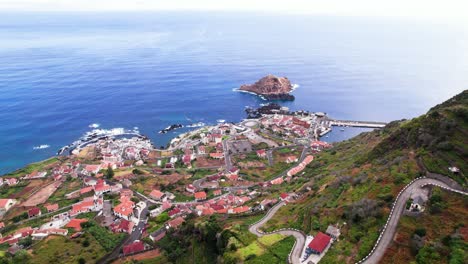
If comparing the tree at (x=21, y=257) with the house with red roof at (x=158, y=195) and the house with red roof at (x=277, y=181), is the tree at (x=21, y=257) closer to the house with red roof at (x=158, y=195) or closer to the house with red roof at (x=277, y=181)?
the house with red roof at (x=158, y=195)

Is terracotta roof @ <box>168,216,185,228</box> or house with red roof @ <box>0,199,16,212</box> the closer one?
terracotta roof @ <box>168,216,185,228</box>

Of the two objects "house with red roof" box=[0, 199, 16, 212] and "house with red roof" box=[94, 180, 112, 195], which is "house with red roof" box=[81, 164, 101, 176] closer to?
"house with red roof" box=[94, 180, 112, 195]

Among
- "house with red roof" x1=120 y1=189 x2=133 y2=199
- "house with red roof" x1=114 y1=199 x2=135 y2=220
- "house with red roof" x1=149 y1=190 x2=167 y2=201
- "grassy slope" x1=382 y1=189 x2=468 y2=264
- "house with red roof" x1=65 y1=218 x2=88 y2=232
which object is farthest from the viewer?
"house with red roof" x1=120 y1=189 x2=133 y2=199

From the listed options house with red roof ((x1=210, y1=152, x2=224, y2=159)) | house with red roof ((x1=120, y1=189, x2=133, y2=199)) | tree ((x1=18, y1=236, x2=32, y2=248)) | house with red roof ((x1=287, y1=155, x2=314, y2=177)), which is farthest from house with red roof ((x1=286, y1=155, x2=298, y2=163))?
tree ((x1=18, y1=236, x2=32, y2=248))

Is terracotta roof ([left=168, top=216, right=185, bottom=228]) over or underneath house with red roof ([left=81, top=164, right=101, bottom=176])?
underneath

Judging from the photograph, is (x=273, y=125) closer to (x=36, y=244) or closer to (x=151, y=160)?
(x=151, y=160)

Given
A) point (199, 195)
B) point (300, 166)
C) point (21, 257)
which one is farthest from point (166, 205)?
point (300, 166)

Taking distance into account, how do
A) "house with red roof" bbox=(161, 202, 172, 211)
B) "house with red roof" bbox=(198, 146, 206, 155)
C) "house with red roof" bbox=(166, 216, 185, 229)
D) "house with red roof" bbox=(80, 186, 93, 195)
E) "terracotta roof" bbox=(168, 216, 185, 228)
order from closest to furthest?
"house with red roof" bbox=(166, 216, 185, 229) < "terracotta roof" bbox=(168, 216, 185, 228) < "house with red roof" bbox=(161, 202, 172, 211) < "house with red roof" bbox=(80, 186, 93, 195) < "house with red roof" bbox=(198, 146, 206, 155)

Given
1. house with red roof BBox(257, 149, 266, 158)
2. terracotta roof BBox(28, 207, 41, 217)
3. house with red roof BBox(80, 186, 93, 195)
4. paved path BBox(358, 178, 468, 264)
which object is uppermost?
paved path BBox(358, 178, 468, 264)

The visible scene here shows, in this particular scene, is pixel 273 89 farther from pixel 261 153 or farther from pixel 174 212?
pixel 174 212
